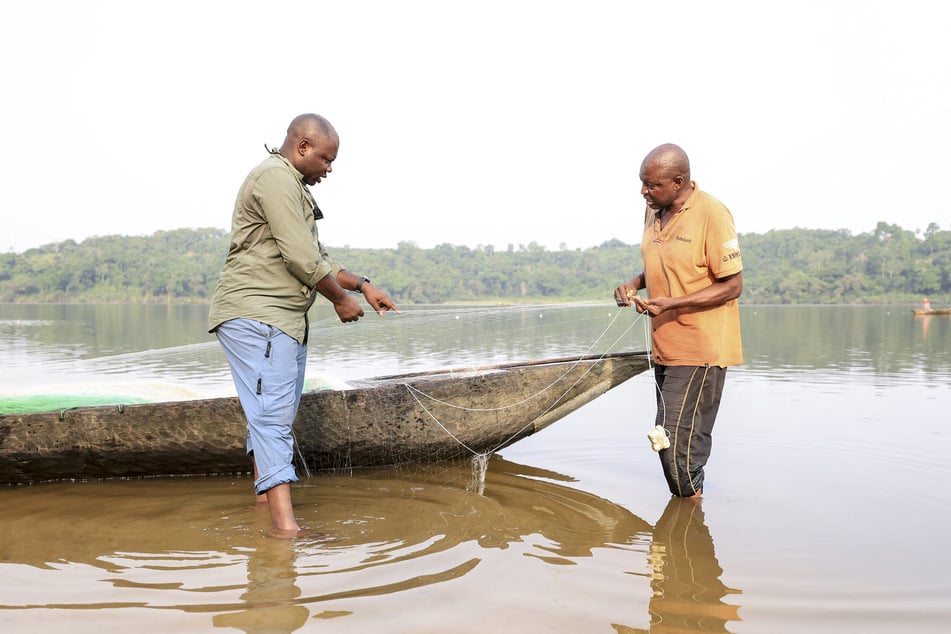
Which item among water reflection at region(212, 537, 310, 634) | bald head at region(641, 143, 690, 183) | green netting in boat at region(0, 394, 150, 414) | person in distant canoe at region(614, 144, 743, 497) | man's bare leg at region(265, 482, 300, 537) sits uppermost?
bald head at region(641, 143, 690, 183)

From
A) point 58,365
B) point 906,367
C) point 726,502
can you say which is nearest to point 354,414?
point 726,502

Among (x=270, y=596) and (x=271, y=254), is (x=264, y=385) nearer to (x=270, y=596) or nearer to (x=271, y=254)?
(x=271, y=254)

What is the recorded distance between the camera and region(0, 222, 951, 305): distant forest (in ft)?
206

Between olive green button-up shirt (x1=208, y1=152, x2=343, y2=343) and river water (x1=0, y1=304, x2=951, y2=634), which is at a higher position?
olive green button-up shirt (x1=208, y1=152, x2=343, y2=343)

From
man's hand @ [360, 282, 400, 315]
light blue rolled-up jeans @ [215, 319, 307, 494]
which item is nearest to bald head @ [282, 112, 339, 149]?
man's hand @ [360, 282, 400, 315]

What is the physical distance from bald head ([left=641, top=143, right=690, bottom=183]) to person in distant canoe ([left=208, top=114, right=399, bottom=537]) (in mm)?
1503

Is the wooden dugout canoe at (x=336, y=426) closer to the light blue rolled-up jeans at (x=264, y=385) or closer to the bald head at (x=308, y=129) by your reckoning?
the light blue rolled-up jeans at (x=264, y=385)

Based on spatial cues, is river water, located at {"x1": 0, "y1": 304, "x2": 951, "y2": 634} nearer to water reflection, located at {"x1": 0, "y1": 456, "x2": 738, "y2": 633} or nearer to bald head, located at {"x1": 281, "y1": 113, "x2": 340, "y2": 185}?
water reflection, located at {"x1": 0, "y1": 456, "x2": 738, "y2": 633}

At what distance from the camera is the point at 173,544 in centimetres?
328

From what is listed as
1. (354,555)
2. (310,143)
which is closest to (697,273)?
(310,143)

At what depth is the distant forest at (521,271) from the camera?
206 feet

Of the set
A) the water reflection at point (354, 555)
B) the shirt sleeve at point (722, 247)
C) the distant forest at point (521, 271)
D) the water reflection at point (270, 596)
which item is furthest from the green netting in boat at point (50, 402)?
the distant forest at point (521, 271)

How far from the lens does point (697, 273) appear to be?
3807 millimetres

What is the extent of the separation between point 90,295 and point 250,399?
254ft
